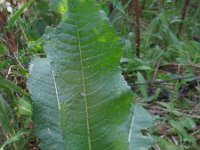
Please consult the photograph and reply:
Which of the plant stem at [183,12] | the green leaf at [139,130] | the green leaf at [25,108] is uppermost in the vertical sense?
the green leaf at [25,108]

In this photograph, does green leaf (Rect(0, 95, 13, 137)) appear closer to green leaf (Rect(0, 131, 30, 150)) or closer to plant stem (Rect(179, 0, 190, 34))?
green leaf (Rect(0, 131, 30, 150))

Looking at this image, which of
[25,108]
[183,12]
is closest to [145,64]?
[183,12]

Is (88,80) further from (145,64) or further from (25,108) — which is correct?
(145,64)

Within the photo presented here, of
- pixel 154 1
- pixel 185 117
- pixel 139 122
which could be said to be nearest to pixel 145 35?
pixel 154 1

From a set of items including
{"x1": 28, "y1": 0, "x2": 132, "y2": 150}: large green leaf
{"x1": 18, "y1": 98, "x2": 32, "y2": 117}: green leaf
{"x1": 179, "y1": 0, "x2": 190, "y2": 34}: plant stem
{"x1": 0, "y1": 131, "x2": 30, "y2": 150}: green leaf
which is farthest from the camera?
{"x1": 179, "y1": 0, "x2": 190, "y2": 34}: plant stem

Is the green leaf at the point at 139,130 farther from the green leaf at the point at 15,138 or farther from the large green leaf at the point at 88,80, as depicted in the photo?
the green leaf at the point at 15,138

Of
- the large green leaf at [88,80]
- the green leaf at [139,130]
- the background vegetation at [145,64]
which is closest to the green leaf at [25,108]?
the background vegetation at [145,64]

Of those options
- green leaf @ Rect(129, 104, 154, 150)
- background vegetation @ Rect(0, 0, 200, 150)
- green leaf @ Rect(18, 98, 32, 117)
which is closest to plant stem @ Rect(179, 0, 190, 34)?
background vegetation @ Rect(0, 0, 200, 150)
